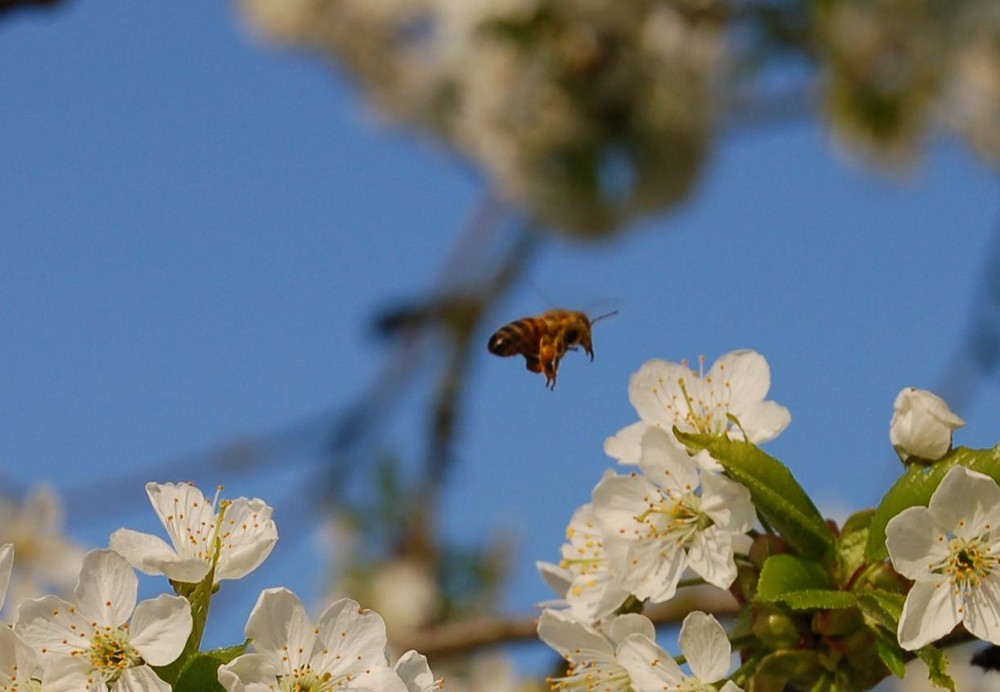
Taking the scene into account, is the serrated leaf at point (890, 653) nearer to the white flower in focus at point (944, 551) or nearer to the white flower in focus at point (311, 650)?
the white flower in focus at point (944, 551)

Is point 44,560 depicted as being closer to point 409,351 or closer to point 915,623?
point 409,351

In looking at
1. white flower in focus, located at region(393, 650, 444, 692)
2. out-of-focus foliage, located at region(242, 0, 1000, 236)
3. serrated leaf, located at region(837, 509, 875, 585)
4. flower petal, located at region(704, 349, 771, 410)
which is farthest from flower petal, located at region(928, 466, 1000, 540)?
out-of-focus foliage, located at region(242, 0, 1000, 236)

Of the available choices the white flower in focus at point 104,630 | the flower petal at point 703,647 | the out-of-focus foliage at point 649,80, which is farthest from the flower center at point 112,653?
the out-of-focus foliage at point 649,80

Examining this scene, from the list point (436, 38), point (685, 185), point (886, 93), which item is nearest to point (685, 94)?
point (685, 185)

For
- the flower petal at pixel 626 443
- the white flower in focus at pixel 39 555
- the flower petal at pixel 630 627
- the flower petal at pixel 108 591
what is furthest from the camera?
the white flower in focus at pixel 39 555

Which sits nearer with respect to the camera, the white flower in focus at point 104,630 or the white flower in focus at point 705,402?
the white flower in focus at point 104,630

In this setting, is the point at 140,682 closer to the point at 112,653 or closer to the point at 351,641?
the point at 112,653
